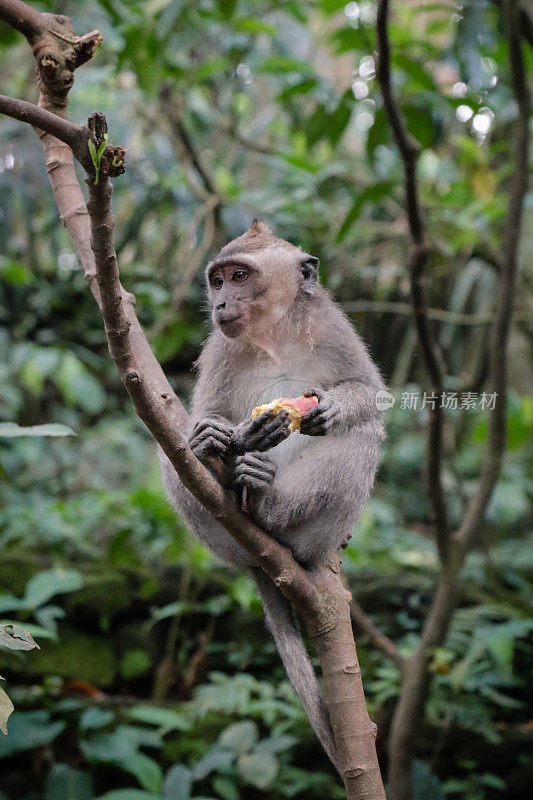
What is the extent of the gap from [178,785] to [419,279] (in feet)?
9.88

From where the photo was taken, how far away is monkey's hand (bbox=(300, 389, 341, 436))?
2480 mm

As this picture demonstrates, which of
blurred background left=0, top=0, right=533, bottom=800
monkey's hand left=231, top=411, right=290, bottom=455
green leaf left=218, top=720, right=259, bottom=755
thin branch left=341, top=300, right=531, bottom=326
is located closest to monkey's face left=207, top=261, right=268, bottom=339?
blurred background left=0, top=0, right=533, bottom=800

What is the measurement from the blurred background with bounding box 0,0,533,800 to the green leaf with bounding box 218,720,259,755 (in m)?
0.01

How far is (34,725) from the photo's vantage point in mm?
4270

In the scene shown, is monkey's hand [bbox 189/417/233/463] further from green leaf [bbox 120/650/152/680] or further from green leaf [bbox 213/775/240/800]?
green leaf [bbox 120/650/152/680]

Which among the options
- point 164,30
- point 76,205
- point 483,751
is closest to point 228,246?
point 76,205

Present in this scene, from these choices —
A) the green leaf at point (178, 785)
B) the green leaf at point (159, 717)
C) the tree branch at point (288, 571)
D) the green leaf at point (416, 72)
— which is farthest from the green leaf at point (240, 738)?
the green leaf at point (416, 72)

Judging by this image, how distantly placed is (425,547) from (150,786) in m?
3.49

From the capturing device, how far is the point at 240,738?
15.3 ft

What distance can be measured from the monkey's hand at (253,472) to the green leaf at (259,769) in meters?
2.60

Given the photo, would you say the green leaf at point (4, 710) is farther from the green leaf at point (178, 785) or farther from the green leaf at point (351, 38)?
the green leaf at point (351, 38)

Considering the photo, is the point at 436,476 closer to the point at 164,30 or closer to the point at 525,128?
the point at 525,128

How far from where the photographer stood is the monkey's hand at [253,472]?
2.58 m

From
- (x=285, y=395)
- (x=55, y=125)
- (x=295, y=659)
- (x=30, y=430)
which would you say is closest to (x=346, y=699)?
(x=295, y=659)
